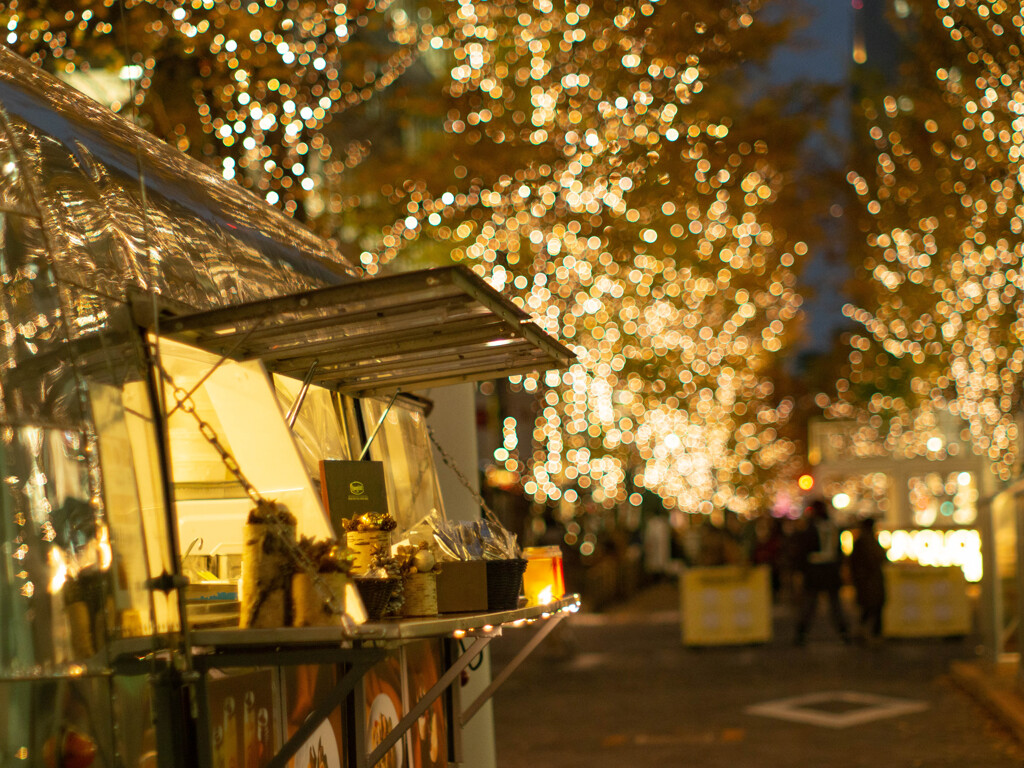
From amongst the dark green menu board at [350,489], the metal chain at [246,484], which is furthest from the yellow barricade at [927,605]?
the metal chain at [246,484]

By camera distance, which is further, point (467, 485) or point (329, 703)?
point (467, 485)

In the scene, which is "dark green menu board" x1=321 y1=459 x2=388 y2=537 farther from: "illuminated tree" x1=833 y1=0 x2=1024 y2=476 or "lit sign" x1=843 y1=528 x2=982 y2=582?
"lit sign" x1=843 y1=528 x2=982 y2=582

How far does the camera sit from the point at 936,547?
21734mm

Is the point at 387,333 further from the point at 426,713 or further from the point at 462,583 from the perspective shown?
the point at 426,713

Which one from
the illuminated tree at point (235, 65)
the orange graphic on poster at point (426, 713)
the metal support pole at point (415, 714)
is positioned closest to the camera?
the metal support pole at point (415, 714)

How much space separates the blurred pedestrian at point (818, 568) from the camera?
57.8 feet

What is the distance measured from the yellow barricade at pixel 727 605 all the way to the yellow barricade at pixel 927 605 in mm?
1972

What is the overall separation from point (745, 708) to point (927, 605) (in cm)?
720

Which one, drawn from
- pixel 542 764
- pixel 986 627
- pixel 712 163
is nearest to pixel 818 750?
pixel 542 764

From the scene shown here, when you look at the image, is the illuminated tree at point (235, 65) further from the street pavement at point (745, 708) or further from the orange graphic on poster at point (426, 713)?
the street pavement at point (745, 708)

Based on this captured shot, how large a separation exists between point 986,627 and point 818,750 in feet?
17.9

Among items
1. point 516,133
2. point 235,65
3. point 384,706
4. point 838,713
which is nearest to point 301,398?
point 384,706

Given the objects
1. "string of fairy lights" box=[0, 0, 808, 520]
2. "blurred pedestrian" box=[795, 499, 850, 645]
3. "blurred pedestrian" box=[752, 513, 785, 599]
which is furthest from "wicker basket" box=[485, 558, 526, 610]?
"blurred pedestrian" box=[752, 513, 785, 599]

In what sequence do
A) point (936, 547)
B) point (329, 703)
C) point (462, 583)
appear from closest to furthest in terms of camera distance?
point (329, 703), point (462, 583), point (936, 547)
